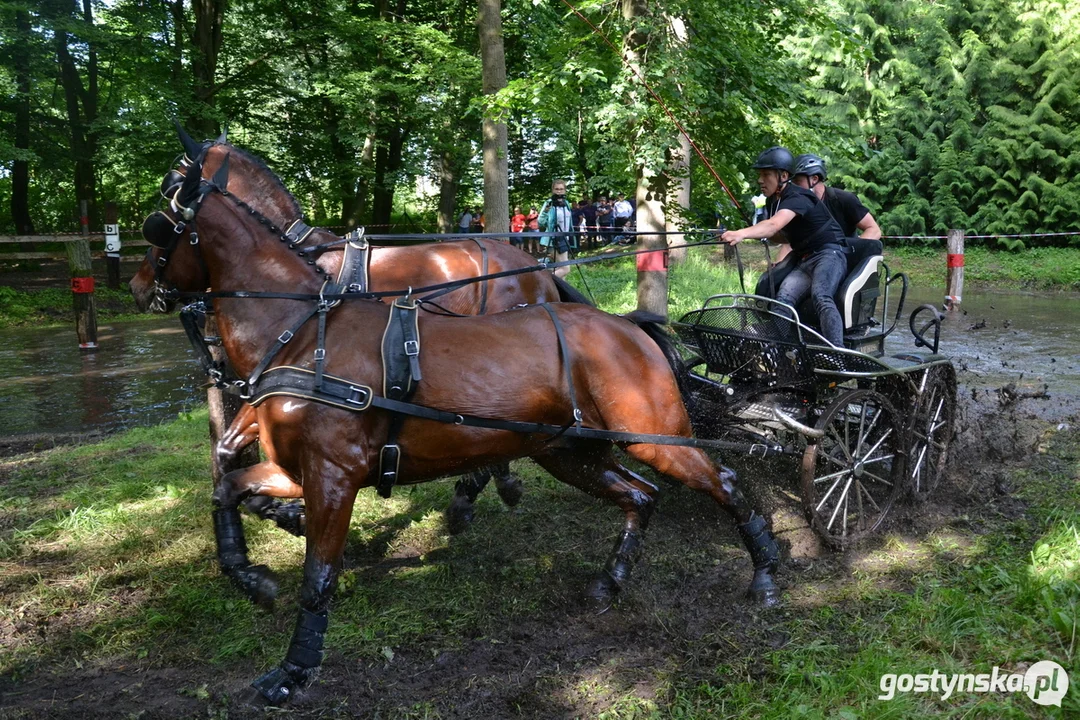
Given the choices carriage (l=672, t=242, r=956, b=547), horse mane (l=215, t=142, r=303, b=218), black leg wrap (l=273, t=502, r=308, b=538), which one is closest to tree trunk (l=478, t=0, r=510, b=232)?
carriage (l=672, t=242, r=956, b=547)

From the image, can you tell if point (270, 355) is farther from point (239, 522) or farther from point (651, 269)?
point (651, 269)

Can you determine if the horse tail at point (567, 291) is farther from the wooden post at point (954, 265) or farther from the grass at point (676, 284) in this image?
the wooden post at point (954, 265)

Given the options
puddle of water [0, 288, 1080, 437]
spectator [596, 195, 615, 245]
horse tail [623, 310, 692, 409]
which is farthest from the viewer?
spectator [596, 195, 615, 245]

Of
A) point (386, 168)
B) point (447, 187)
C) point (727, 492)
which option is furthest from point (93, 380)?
point (386, 168)

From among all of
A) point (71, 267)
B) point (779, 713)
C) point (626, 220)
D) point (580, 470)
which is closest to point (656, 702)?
point (779, 713)

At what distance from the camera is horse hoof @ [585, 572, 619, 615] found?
480cm

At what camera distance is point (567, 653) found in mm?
4289

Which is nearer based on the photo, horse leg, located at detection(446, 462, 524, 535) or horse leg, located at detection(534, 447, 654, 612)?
horse leg, located at detection(534, 447, 654, 612)

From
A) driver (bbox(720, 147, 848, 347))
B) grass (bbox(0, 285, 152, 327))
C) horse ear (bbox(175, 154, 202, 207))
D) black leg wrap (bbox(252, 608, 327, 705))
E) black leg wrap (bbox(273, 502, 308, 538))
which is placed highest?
horse ear (bbox(175, 154, 202, 207))

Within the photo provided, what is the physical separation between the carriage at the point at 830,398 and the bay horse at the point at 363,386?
86cm

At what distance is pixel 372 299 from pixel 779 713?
277cm

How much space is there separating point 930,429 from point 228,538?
480 centimetres

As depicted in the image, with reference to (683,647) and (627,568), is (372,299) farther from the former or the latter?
(683,647)

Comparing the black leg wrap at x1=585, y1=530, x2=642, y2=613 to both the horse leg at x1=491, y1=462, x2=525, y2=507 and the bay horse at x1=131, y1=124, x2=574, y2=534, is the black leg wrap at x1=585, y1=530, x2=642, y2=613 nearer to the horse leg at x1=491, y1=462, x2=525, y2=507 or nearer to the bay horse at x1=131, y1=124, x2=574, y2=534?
the bay horse at x1=131, y1=124, x2=574, y2=534
